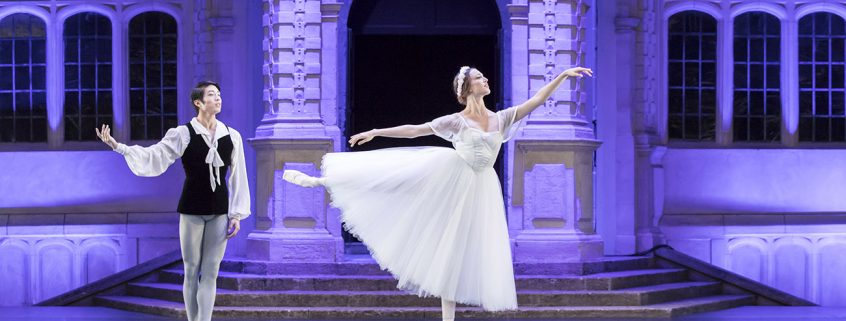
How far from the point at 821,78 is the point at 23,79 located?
9.78 metres

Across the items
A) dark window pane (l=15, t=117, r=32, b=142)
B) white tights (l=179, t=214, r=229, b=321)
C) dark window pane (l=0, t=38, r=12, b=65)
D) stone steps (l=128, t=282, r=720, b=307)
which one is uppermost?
dark window pane (l=0, t=38, r=12, b=65)

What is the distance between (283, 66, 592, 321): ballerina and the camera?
9.31 meters

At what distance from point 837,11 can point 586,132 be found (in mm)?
4700

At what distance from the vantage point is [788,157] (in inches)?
670

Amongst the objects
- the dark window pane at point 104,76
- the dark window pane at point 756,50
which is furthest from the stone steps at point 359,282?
the dark window pane at point 756,50

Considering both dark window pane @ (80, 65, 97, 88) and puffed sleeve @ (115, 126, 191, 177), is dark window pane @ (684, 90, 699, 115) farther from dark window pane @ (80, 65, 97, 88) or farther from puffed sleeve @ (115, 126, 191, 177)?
puffed sleeve @ (115, 126, 191, 177)

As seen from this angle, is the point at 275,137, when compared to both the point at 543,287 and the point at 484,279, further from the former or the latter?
the point at 484,279

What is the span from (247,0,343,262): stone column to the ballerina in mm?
4359

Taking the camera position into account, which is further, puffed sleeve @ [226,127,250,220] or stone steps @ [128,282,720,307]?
stone steps @ [128,282,720,307]

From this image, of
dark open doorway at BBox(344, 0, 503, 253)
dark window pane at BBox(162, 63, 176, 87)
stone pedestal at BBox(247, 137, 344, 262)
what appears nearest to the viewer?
stone pedestal at BBox(247, 137, 344, 262)

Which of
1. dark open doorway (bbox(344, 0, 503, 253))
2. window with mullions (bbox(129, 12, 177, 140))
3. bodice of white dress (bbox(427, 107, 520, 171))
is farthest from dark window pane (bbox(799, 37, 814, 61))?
bodice of white dress (bbox(427, 107, 520, 171))

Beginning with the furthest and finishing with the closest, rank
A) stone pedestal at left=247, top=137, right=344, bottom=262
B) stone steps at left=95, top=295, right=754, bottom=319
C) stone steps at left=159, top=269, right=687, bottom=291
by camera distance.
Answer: stone pedestal at left=247, top=137, right=344, bottom=262 < stone steps at left=159, top=269, right=687, bottom=291 < stone steps at left=95, top=295, right=754, bottom=319

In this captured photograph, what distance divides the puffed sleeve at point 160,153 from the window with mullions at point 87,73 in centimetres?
832

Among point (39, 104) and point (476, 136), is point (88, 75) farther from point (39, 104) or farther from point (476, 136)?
point (476, 136)
